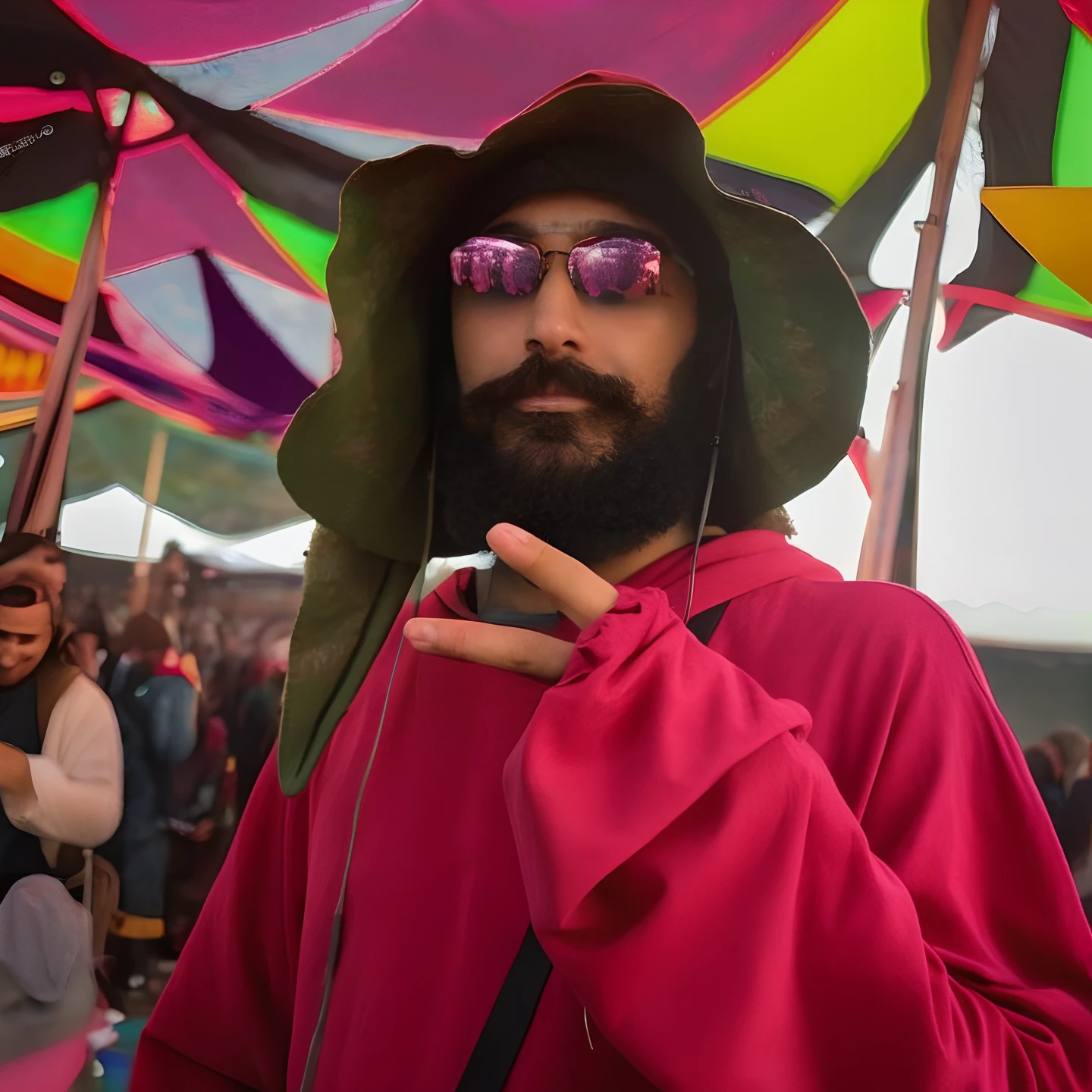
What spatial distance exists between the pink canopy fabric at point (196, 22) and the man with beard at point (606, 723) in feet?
2.32

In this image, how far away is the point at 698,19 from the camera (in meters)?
1.39

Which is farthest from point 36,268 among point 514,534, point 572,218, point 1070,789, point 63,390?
point 1070,789

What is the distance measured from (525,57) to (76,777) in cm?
130

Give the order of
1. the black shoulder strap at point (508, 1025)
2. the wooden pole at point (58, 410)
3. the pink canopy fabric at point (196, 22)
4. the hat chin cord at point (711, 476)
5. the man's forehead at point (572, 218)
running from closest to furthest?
the black shoulder strap at point (508, 1025) < the hat chin cord at point (711, 476) < the man's forehead at point (572, 218) < the wooden pole at point (58, 410) < the pink canopy fabric at point (196, 22)

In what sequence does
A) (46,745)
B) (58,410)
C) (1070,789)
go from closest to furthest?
(1070,789)
(46,745)
(58,410)

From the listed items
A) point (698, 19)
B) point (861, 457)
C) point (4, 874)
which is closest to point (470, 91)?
point (698, 19)

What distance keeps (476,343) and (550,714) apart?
535 millimetres

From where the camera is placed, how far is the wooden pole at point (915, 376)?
1227 mm

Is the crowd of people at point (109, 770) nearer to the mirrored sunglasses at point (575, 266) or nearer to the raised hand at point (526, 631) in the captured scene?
the mirrored sunglasses at point (575, 266)

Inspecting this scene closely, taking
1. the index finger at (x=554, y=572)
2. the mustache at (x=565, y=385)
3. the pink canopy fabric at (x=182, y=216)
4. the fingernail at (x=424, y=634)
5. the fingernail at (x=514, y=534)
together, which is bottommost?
the fingernail at (x=424, y=634)

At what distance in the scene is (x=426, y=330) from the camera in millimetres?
1063

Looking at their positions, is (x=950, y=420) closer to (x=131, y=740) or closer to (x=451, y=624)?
(x=451, y=624)

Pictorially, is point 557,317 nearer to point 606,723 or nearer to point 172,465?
point 606,723

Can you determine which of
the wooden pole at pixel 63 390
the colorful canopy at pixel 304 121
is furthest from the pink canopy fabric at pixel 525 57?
the wooden pole at pixel 63 390
